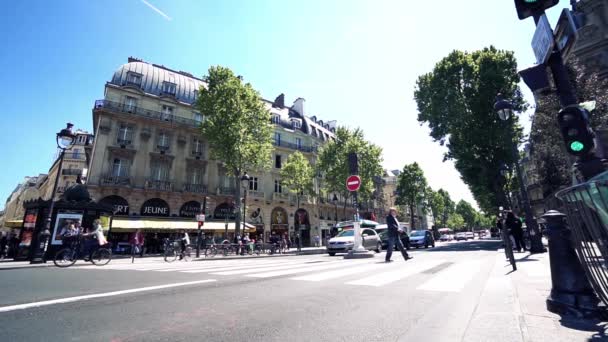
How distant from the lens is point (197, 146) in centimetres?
2969

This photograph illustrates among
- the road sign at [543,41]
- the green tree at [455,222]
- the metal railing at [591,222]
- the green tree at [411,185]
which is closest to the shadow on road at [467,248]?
the road sign at [543,41]

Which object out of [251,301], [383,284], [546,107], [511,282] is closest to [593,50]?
[546,107]

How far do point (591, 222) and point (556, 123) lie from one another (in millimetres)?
17808

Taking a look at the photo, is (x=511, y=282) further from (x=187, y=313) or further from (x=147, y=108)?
(x=147, y=108)

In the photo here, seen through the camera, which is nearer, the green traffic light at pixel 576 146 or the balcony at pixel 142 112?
the green traffic light at pixel 576 146

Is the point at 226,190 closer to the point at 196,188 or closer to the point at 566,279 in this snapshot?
the point at 196,188

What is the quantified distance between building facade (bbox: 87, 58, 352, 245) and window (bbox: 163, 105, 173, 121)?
97 mm

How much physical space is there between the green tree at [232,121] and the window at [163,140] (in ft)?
17.3

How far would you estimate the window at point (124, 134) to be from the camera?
25.4 meters

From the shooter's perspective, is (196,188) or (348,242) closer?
(348,242)

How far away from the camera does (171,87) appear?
3022 cm

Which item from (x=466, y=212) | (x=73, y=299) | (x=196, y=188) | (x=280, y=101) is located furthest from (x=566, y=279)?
(x=466, y=212)

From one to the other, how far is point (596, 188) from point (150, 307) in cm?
417

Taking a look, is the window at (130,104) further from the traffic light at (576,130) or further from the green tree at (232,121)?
the traffic light at (576,130)
